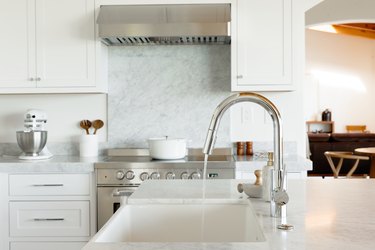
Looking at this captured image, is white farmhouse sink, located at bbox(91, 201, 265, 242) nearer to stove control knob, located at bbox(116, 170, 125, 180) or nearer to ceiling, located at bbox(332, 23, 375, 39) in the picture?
stove control knob, located at bbox(116, 170, 125, 180)

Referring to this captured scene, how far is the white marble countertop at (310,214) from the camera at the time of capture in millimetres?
1239

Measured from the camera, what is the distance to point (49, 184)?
3492 mm

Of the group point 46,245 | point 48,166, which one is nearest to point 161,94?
point 48,166

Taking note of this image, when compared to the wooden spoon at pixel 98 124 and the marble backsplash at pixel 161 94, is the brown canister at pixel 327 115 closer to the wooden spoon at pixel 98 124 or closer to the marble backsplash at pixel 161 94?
the marble backsplash at pixel 161 94

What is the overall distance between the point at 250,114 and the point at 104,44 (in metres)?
1.29

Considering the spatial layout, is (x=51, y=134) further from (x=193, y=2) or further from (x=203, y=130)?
(x=193, y=2)

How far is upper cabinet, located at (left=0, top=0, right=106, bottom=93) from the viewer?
3742 mm

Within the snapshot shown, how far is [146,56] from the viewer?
13.4 feet

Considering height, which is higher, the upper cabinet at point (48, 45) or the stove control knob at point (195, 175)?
the upper cabinet at point (48, 45)

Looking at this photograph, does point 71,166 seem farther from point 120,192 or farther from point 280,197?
point 280,197

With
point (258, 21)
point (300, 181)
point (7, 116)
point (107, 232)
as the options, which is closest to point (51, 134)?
point (7, 116)

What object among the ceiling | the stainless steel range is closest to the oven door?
the stainless steel range

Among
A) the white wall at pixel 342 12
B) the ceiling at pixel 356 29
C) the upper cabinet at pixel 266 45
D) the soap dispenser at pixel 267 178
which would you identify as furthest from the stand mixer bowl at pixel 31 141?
the ceiling at pixel 356 29

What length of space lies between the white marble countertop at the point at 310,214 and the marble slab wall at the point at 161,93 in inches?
68.7
